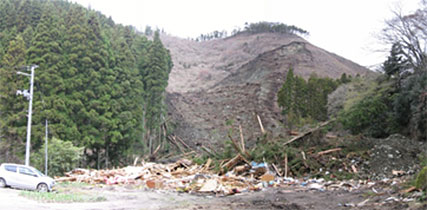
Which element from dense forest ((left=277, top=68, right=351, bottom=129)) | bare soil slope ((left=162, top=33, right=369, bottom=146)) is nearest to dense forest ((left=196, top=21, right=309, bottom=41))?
bare soil slope ((left=162, top=33, right=369, bottom=146))

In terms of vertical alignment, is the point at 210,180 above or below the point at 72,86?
below

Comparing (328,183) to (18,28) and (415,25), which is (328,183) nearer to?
(415,25)

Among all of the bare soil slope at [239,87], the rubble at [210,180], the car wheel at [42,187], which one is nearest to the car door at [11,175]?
the car wheel at [42,187]

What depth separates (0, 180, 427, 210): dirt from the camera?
8.53 m

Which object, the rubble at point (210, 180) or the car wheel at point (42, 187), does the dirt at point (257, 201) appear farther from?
the car wheel at point (42, 187)

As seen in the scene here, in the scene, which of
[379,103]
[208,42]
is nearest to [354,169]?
[379,103]

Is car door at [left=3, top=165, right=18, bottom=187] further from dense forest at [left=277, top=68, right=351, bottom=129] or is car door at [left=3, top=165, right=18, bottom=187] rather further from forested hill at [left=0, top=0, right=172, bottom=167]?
dense forest at [left=277, top=68, right=351, bottom=129]

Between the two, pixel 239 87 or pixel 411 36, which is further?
pixel 239 87

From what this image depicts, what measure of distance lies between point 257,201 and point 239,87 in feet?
157

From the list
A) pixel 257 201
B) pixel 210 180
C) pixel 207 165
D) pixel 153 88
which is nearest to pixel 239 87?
pixel 153 88

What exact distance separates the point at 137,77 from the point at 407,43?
21.8 metres

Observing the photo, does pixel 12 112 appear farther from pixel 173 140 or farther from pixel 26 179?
pixel 173 140

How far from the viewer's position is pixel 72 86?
1061 inches

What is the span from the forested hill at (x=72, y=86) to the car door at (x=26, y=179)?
11279mm
